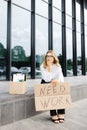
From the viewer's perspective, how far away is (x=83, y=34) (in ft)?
60.5

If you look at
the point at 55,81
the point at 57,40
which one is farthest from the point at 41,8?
the point at 55,81

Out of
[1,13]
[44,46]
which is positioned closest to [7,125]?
[1,13]

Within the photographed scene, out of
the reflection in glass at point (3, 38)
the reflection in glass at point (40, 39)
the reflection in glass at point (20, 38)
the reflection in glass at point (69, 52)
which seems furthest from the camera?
the reflection in glass at point (69, 52)

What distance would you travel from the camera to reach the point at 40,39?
13125mm

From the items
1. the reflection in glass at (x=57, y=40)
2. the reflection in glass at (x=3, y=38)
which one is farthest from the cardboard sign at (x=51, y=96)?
the reflection in glass at (x=57, y=40)

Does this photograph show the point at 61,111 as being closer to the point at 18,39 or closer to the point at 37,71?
the point at 18,39

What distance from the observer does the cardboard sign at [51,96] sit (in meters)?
5.46

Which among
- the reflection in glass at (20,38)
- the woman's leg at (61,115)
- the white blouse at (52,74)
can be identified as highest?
the reflection in glass at (20,38)

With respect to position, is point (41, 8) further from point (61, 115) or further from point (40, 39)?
point (61, 115)

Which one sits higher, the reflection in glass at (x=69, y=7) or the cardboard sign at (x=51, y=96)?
the reflection in glass at (x=69, y=7)

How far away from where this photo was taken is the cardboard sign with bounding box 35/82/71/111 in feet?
17.9

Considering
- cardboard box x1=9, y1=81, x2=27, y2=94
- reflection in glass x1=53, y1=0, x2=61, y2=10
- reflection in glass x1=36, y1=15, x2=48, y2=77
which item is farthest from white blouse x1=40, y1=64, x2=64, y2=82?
reflection in glass x1=53, y1=0, x2=61, y2=10

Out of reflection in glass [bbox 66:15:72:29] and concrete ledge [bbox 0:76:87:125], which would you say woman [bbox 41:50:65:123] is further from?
reflection in glass [bbox 66:15:72:29]

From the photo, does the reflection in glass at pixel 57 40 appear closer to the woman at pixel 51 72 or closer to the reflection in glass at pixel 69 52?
the reflection in glass at pixel 69 52
